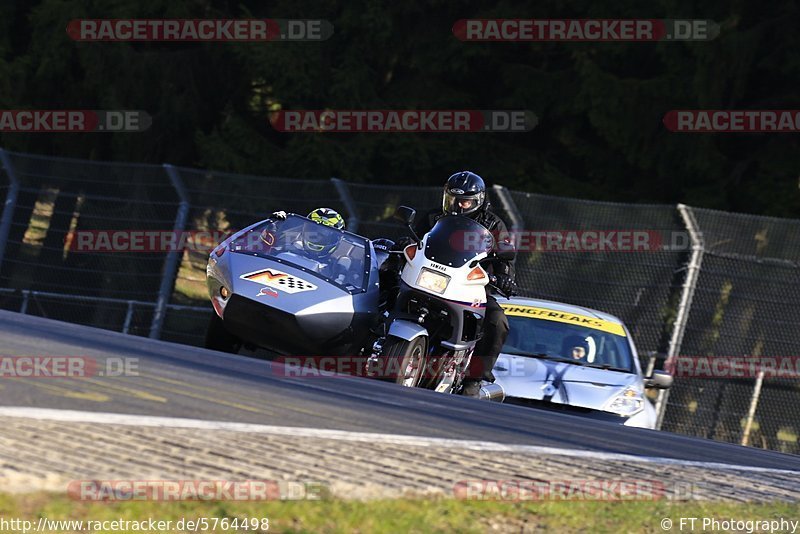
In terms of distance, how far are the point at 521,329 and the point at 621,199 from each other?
1165 cm

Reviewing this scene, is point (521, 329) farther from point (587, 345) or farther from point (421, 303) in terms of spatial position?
point (421, 303)

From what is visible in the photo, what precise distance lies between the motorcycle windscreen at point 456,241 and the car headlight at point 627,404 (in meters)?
2.20

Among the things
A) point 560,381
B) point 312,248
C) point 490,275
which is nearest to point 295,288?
point 312,248

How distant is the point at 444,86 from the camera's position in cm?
2823

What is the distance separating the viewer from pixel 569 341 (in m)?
13.7

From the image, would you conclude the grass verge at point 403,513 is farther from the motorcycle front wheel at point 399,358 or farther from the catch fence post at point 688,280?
the catch fence post at point 688,280

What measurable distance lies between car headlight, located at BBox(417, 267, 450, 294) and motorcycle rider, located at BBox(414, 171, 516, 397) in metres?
0.61

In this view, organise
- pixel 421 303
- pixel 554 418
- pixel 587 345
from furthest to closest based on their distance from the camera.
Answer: pixel 587 345 → pixel 421 303 → pixel 554 418

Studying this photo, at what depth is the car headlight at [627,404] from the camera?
1253cm

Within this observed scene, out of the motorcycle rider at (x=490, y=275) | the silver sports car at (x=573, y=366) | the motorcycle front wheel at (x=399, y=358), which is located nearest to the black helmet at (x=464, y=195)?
the motorcycle rider at (x=490, y=275)

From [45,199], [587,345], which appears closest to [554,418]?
[587,345]

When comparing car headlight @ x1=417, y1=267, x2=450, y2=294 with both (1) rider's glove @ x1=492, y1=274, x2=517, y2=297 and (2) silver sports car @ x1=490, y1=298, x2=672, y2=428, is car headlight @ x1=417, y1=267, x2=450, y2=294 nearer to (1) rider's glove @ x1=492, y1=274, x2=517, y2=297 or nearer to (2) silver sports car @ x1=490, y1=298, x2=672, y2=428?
(1) rider's glove @ x1=492, y1=274, x2=517, y2=297

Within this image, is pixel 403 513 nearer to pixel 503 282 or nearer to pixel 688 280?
pixel 503 282

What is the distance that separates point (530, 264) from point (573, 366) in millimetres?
3915
